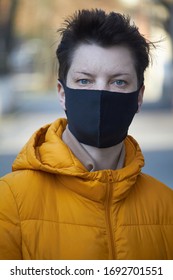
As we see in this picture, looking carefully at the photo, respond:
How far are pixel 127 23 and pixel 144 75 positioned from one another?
242 mm

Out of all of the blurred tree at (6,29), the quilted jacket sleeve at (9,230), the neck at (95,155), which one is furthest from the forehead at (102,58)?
the blurred tree at (6,29)

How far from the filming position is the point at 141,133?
20.6 ft

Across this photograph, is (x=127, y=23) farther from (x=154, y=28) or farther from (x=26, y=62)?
(x=26, y=62)

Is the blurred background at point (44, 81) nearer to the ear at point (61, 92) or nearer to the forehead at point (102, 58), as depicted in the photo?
the ear at point (61, 92)

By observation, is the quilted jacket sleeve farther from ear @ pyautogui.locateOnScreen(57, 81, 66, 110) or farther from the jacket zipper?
ear @ pyautogui.locateOnScreen(57, 81, 66, 110)

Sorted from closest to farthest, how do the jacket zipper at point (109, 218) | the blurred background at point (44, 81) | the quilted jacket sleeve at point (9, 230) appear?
1. the quilted jacket sleeve at point (9, 230)
2. the jacket zipper at point (109, 218)
3. the blurred background at point (44, 81)

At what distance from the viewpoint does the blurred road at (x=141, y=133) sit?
206 inches

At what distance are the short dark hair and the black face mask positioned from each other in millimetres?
107

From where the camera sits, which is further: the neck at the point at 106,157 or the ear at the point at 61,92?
the ear at the point at 61,92

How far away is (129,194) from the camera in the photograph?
7.88 ft

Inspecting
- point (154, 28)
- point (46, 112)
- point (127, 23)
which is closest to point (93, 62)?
point (127, 23)

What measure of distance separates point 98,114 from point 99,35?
291 millimetres

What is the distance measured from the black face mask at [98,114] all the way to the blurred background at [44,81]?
1.58 m

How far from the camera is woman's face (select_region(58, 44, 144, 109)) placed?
231 centimetres
